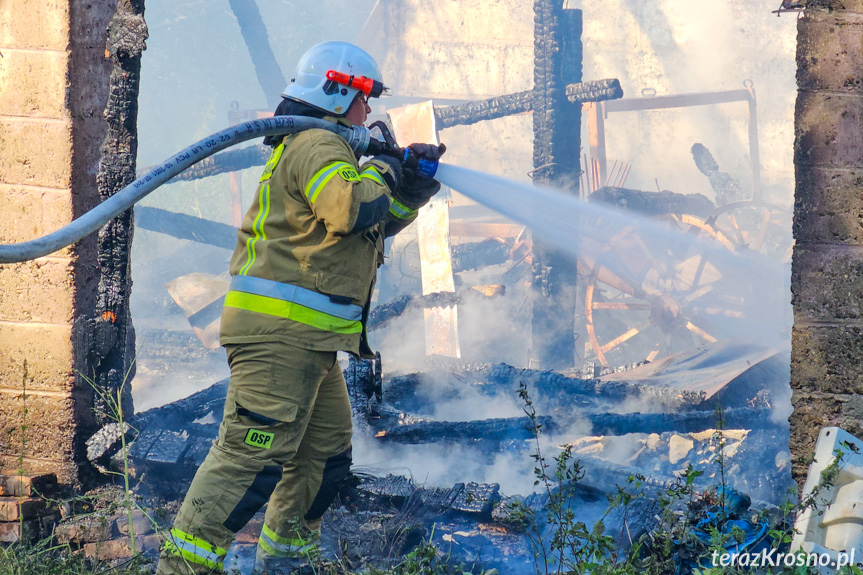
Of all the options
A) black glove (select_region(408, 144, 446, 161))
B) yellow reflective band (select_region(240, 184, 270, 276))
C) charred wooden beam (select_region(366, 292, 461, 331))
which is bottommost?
charred wooden beam (select_region(366, 292, 461, 331))

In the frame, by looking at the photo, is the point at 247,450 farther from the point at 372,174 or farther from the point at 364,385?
the point at 364,385

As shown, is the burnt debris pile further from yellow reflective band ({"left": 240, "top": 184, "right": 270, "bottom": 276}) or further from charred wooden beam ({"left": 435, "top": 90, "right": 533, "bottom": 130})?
charred wooden beam ({"left": 435, "top": 90, "right": 533, "bottom": 130})

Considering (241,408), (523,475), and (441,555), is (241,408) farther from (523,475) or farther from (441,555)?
(523,475)

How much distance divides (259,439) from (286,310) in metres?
0.47

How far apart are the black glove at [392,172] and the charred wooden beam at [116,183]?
4.81 feet

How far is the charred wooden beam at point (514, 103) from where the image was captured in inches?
285

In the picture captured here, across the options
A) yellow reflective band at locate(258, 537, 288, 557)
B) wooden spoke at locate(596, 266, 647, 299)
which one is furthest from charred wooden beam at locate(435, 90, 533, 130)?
yellow reflective band at locate(258, 537, 288, 557)

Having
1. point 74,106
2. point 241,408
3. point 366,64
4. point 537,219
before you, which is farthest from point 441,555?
point 537,219

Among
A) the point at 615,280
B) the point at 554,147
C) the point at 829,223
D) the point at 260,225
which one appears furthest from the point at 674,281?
the point at 260,225

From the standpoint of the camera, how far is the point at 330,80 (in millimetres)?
2947

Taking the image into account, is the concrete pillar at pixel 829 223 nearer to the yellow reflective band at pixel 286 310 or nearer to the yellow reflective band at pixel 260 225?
the yellow reflective band at pixel 286 310

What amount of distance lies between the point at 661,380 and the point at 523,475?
69.4 inches

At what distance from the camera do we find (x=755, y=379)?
5.49 metres

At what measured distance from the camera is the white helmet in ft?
9.69
